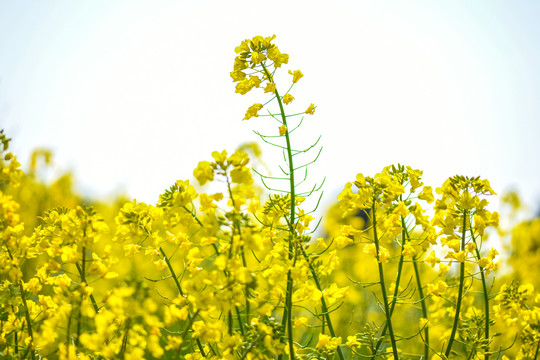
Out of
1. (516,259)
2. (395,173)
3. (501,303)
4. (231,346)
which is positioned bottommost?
(231,346)

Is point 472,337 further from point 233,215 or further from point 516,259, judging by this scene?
point 516,259

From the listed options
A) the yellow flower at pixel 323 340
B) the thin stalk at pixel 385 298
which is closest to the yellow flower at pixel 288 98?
the thin stalk at pixel 385 298

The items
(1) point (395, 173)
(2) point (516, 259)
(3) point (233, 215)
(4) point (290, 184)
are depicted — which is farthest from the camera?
(2) point (516, 259)

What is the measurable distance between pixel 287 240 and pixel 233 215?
0.42 m

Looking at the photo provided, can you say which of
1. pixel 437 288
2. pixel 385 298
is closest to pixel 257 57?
pixel 385 298

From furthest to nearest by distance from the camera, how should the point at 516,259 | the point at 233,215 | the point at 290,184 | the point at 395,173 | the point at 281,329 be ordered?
the point at 516,259 → the point at 395,173 → the point at 290,184 → the point at 281,329 → the point at 233,215

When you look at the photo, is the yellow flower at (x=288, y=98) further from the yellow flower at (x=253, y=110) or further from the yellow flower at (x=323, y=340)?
the yellow flower at (x=323, y=340)

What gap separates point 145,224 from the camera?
6.40 ft

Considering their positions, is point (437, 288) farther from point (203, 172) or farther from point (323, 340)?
point (203, 172)

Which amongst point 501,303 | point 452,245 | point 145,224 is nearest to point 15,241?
point 145,224

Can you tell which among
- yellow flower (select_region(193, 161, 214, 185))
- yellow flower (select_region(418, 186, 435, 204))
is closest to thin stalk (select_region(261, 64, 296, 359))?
yellow flower (select_region(193, 161, 214, 185))

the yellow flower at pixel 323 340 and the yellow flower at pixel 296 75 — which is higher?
the yellow flower at pixel 296 75

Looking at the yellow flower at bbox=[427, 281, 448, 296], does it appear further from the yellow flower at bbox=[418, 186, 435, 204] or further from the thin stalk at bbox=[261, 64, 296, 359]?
the thin stalk at bbox=[261, 64, 296, 359]

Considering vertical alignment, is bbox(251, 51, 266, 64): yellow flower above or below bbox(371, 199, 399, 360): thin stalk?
above
